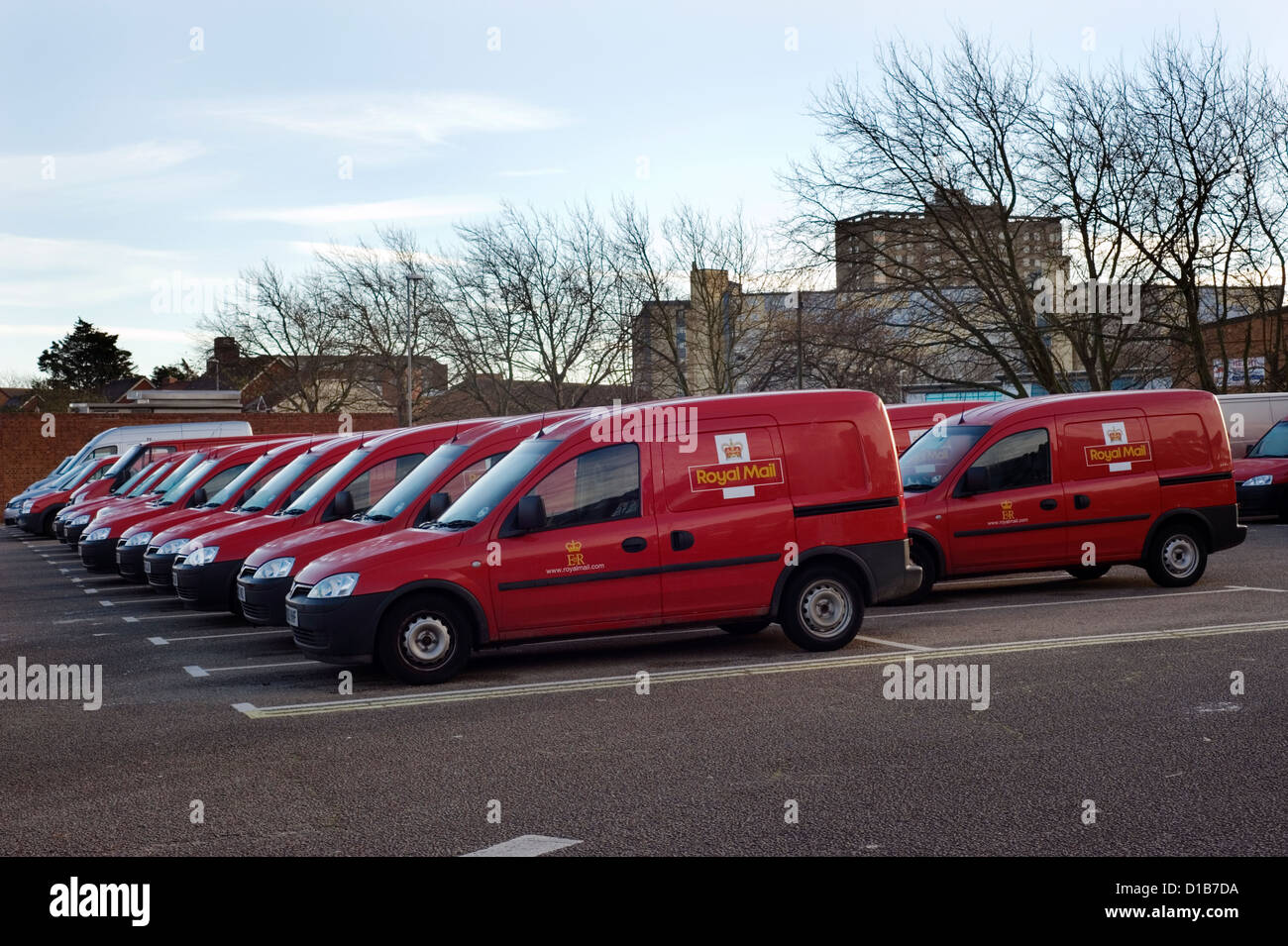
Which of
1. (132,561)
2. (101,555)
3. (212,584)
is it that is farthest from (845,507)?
(101,555)

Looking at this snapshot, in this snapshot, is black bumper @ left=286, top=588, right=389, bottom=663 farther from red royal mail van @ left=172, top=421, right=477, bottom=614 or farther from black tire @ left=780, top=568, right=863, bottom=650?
red royal mail van @ left=172, top=421, right=477, bottom=614

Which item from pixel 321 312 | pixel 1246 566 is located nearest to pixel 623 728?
pixel 1246 566

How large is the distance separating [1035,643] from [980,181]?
84.1ft

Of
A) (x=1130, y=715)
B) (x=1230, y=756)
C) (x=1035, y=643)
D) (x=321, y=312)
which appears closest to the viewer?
(x=1230, y=756)

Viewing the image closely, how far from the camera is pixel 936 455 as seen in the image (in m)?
14.9

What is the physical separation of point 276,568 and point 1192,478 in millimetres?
9143

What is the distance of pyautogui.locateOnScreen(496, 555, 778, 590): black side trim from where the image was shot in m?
10.1

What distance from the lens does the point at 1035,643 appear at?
10766 mm

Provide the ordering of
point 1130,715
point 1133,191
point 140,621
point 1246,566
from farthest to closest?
point 1133,191 < point 1246,566 < point 140,621 < point 1130,715

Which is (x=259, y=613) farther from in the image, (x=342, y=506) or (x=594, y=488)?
(x=594, y=488)

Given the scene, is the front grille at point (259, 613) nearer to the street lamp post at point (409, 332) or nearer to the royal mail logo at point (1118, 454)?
the royal mail logo at point (1118, 454)

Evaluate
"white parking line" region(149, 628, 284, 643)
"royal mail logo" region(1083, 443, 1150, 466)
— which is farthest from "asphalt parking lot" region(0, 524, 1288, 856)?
"royal mail logo" region(1083, 443, 1150, 466)
